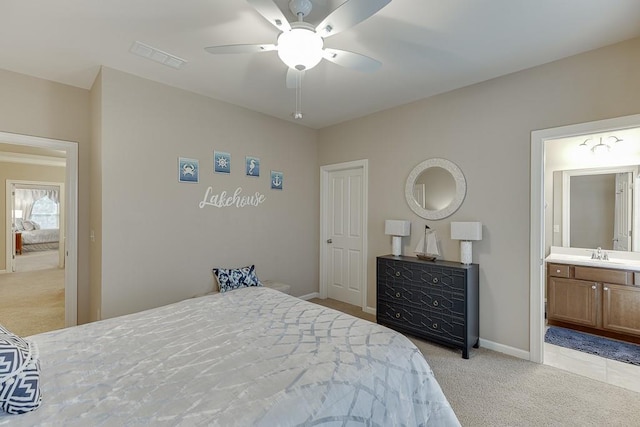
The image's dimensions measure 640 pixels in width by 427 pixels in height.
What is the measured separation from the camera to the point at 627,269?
3088 millimetres

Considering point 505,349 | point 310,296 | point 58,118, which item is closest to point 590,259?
point 505,349

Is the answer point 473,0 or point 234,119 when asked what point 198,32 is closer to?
point 234,119

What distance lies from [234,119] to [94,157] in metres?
1.54

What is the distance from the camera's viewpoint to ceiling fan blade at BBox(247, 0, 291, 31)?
1.51m

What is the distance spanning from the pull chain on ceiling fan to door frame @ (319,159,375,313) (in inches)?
86.7

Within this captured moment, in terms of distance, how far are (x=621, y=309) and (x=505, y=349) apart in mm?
1436

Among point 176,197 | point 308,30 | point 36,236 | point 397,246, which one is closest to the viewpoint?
point 308,30

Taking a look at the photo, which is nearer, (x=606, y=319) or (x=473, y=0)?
(x=473, y=0)

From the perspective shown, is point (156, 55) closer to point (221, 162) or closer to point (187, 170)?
point (187, 170)

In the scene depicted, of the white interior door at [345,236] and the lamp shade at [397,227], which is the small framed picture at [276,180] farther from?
the lamp shade at [397,227]

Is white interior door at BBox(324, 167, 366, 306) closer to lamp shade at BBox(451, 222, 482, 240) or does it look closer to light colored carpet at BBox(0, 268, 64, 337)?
lamp shade at BBox(451, 222, 482, 240)

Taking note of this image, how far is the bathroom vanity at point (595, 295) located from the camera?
3.08 metres

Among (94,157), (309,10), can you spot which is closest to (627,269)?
(309,10)

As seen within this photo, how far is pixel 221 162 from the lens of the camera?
356 cm
